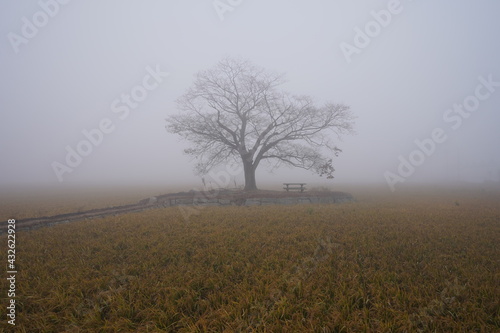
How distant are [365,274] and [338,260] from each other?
831 millimetres

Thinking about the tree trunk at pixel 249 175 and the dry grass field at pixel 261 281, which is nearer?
the dry grass field at pixel 261 281

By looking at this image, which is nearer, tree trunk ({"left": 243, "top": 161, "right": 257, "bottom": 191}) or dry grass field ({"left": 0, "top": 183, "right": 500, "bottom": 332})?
dry grass field ({"left": 0, "top": 183, "right": 500, "bottom": 332})

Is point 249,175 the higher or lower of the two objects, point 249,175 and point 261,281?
the higher

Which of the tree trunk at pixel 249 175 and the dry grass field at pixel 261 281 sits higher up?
the tree trunk at pixel 249 175

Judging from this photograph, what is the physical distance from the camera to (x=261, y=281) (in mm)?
4199

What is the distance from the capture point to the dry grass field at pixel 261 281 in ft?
10.6

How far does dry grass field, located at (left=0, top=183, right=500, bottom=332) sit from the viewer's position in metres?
3.23

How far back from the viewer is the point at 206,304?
3674 millimetres

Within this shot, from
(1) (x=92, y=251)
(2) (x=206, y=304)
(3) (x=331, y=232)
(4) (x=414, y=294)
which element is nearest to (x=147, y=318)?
(2) (x=206, y=304)

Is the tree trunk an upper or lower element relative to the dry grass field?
upper

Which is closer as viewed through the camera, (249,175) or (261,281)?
(261,281)

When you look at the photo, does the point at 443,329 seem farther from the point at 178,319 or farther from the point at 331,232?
the point at 331,232

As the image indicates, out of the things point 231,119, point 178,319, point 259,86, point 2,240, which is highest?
point 259,86

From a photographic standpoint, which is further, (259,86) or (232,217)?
(259,86)
